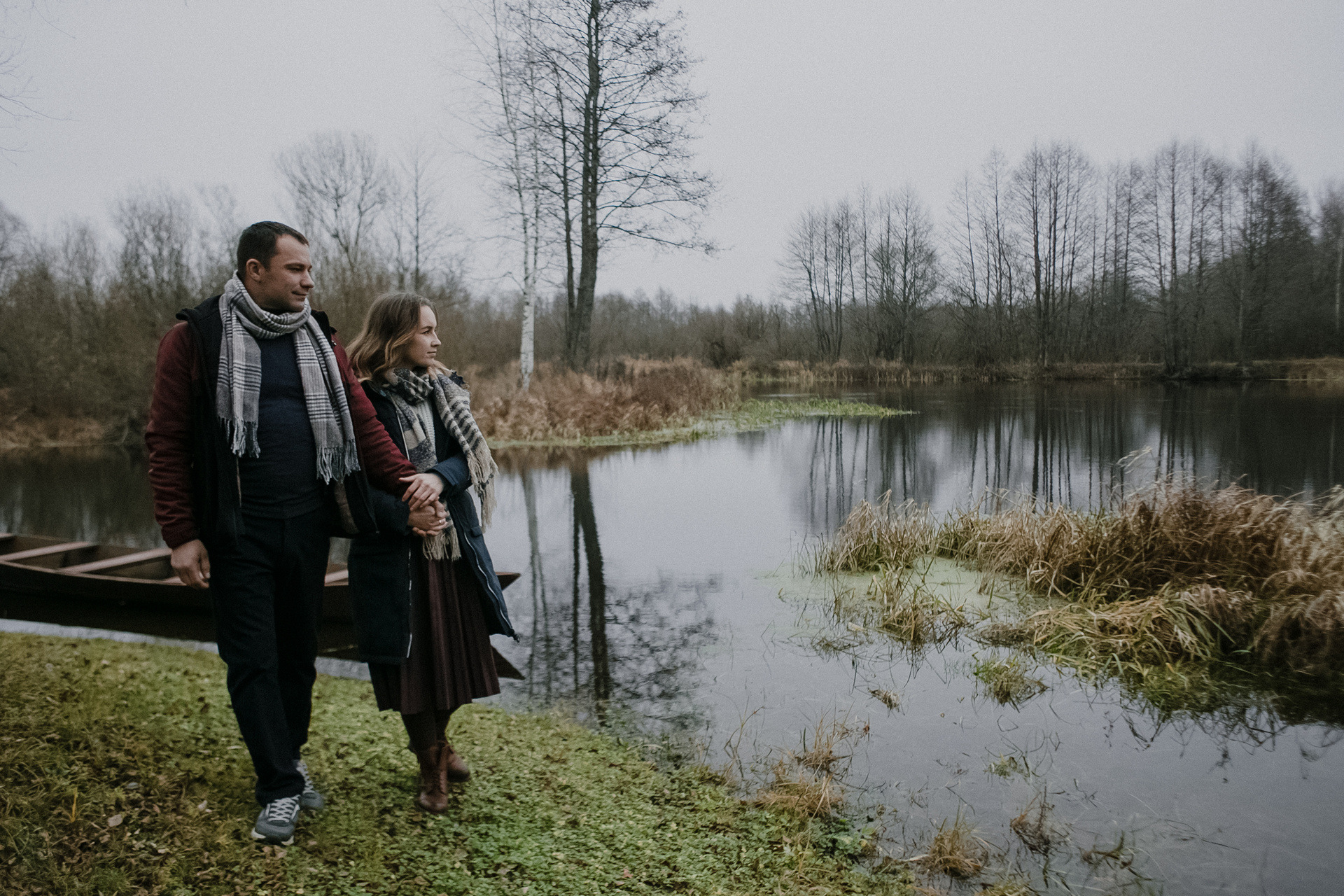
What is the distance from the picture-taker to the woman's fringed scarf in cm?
298

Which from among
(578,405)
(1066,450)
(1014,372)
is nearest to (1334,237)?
(1014,372)

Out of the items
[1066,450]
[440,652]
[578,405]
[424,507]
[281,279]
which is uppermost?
[281,279]

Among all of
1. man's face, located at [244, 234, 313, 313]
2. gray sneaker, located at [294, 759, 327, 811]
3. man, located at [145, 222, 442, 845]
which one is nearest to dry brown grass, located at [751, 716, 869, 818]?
gray sneaker, located at [294, 759, 327, 811]

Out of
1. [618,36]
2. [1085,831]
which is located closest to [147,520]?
[1085,831]

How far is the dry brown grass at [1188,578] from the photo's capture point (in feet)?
16.4

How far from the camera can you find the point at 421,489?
2.76 meters

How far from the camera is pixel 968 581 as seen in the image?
6695mm

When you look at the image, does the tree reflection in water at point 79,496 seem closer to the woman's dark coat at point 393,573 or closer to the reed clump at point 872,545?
the reed clump at point 872,545

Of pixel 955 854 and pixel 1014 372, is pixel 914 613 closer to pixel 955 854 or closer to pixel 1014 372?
pixel 955 854

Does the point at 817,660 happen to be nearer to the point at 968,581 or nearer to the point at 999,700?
the point at 999,700

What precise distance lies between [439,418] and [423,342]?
31cm

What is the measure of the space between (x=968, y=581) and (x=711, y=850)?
14.5 ft

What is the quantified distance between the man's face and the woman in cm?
32

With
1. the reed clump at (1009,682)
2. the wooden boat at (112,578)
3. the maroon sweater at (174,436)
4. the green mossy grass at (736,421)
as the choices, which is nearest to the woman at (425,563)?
the maroon sweater at (174,436)
